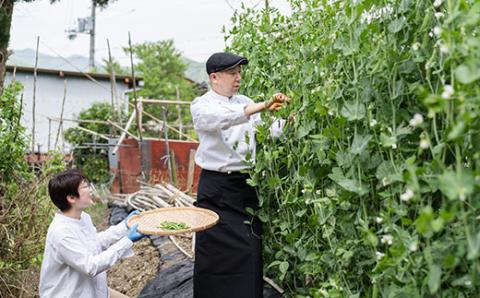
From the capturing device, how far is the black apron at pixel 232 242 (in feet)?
8.97

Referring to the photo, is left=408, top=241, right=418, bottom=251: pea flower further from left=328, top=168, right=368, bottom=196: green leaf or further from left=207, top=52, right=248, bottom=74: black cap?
left=207, top=52, right=248, bottom=74: black cap

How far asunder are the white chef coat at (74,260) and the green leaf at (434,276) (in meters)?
1.63

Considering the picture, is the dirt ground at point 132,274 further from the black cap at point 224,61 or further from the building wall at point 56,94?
the building wall at point 56,94

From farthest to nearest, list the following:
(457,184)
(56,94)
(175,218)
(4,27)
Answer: (56,94) < (4,27) < (175,218) < (457,184)

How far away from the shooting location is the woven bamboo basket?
97.7 inches

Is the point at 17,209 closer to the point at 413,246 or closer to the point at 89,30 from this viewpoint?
the point at 413,246

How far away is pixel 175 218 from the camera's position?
2.73m

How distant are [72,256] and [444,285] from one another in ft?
5.73

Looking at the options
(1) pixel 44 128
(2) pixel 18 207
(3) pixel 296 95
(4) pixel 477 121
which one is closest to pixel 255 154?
(3) pixel 296 95

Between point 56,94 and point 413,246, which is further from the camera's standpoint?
point 56,94

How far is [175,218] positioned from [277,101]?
83 centimetres

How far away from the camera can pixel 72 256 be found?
260cm

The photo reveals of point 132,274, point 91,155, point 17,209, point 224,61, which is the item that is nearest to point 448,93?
point 224,61

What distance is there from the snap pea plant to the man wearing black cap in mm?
188
